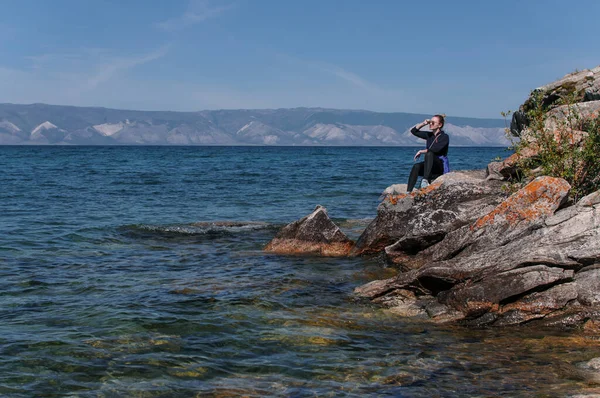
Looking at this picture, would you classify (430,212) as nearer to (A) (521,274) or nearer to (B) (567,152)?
(B) (567,152)

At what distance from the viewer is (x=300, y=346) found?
852 centimetres

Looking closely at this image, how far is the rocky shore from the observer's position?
927 centimetres

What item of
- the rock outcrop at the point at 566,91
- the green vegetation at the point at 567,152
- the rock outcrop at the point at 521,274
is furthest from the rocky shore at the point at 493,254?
the rock outcrop at the point at 566,91

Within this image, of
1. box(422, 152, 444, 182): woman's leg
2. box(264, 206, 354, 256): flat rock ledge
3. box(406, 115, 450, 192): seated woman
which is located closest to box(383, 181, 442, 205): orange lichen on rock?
box(406, 115, 450, 192): seated woman

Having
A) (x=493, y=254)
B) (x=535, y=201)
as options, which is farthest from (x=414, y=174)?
(x=493, y=254)

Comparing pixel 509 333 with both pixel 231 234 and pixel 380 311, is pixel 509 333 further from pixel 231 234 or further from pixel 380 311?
pixel 231 234

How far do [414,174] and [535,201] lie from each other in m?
5.73

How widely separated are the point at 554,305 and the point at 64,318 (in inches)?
307

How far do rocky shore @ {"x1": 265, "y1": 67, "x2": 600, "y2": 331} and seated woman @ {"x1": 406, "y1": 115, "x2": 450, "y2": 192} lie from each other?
1633 mm

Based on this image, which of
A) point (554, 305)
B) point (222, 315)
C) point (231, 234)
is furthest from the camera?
point (231, 234)

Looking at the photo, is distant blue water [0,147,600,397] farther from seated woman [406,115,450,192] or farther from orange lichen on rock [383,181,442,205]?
seated woman [406,115,450,192]

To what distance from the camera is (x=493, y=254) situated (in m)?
10.2

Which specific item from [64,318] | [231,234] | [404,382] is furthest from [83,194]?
[404,382]

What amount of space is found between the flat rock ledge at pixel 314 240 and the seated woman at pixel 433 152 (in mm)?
2388
